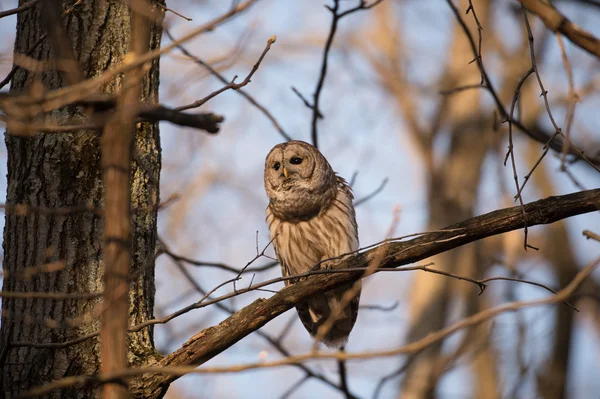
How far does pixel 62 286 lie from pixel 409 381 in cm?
685

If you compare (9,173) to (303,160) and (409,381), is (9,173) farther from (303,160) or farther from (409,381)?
(409,381)

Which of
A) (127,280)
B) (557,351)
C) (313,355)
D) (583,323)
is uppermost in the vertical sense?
(583,323)

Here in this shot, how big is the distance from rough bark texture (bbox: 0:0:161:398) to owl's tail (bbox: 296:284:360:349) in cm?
252

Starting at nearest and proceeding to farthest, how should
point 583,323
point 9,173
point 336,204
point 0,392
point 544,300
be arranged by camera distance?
1. point 544,300
2. point 0,392
3. point 9,173
4. point 336,204
5. point 583,323

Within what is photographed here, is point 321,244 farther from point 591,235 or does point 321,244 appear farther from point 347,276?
point 591,235

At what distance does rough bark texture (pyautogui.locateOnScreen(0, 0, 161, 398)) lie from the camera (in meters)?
3.46

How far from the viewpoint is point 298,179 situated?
Result: 20.3 ft

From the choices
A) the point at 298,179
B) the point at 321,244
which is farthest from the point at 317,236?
the point at 298,179

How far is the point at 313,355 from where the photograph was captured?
1938 mm

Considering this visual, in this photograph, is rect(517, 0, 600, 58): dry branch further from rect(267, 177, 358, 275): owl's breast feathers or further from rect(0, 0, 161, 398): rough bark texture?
rect(267, 177, 358, 275): owl's breast feathers

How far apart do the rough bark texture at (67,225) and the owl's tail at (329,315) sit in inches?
99.4

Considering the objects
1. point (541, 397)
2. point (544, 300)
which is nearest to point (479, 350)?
point (541, 397)

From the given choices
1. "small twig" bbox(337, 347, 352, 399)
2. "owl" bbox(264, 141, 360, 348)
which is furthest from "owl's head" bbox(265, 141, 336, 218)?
"small twig" bbox(337, 347, 352, 399)

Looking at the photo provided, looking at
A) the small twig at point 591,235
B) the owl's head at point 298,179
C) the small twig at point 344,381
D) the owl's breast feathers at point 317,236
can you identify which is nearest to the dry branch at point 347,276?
the small twig at point 591,235
